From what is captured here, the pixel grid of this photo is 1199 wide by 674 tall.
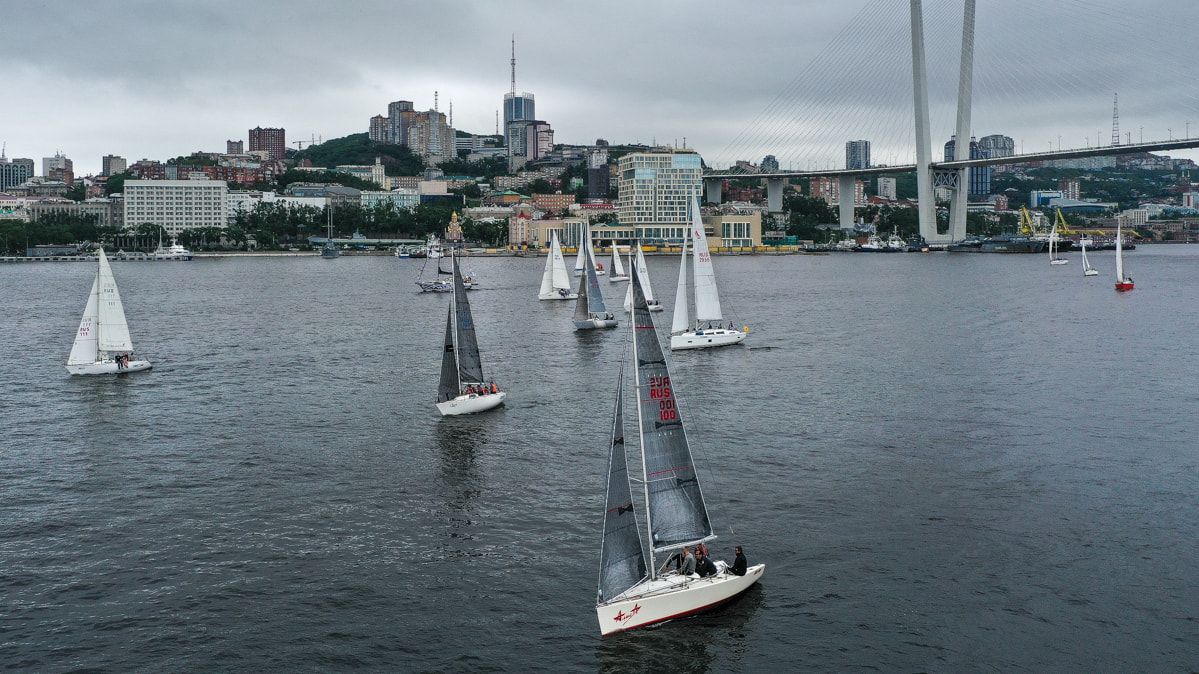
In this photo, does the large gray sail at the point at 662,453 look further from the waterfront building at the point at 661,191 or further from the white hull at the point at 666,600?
the waterfront building at the point at 661,191

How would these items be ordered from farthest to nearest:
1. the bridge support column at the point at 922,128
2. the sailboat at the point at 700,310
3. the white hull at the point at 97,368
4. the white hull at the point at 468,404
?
the bridge support column at the point at 922,128
the sailboat at the point at 700,310
the white hull at the point at 97,368
the white hull at the point at 468,404

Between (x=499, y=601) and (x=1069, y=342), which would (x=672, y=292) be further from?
(x=499, y=601)

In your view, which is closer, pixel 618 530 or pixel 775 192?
pixel 618 530

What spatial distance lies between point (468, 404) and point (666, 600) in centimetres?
1309

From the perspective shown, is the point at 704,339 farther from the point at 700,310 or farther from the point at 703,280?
the point at 703,280

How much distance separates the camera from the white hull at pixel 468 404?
82.6 ft

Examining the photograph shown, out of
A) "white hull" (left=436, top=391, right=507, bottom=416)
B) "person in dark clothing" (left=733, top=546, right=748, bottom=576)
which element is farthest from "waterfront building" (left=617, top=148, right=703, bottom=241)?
"person in dark clothing" (left=733, top=546, right=748, bottom=576)

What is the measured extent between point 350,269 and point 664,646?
335ft

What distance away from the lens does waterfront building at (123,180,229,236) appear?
555ft

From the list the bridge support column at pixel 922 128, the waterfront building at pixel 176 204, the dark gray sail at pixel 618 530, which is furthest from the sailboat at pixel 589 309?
the waterfront building at pixel 176 204

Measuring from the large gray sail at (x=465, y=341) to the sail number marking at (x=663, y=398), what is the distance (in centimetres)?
1293

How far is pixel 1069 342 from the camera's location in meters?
39.3

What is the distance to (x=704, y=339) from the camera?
38031 mm

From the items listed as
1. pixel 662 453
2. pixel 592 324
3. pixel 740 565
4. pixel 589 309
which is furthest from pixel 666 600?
pixel 589 309
